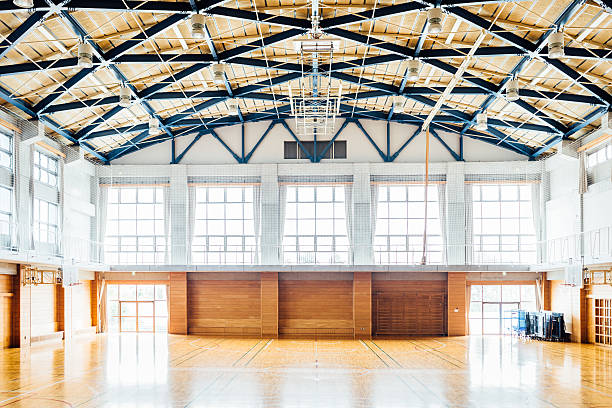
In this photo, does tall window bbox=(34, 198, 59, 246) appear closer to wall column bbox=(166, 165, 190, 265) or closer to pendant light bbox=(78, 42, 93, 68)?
wall column bbox=(166, 165, 190, 265)

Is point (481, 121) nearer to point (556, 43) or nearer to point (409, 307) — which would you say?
point (556, 43)

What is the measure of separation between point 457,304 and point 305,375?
52.1 feet

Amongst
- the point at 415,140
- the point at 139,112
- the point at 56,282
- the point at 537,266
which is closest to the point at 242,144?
the point at 139,112

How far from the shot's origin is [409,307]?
32.6 metres

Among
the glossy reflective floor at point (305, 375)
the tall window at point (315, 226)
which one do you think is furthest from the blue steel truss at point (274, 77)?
the glossy reflective floor at point (305, 375)

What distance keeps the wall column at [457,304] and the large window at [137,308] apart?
601 inches

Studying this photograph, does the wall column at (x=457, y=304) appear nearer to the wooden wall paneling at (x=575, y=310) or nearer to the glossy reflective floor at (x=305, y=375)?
the glossy reflective floor at (x=305, y=375)

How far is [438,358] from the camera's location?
74.9 ft

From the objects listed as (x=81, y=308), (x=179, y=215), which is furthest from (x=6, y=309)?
(x=179, y=215)

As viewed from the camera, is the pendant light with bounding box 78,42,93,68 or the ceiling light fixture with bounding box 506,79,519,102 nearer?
the pendant light with bounding box 78,42,93,68

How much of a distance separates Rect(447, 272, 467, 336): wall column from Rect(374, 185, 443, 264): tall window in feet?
5.05

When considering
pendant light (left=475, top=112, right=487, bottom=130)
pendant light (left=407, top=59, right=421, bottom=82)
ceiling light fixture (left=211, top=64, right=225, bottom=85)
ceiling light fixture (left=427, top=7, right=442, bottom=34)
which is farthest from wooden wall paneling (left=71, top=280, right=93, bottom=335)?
ceiling light fixture (left=427, top=7, right=442, bottom=34)

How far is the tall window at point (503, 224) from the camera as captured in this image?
32750 mm

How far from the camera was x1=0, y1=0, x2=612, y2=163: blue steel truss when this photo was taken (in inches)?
758
